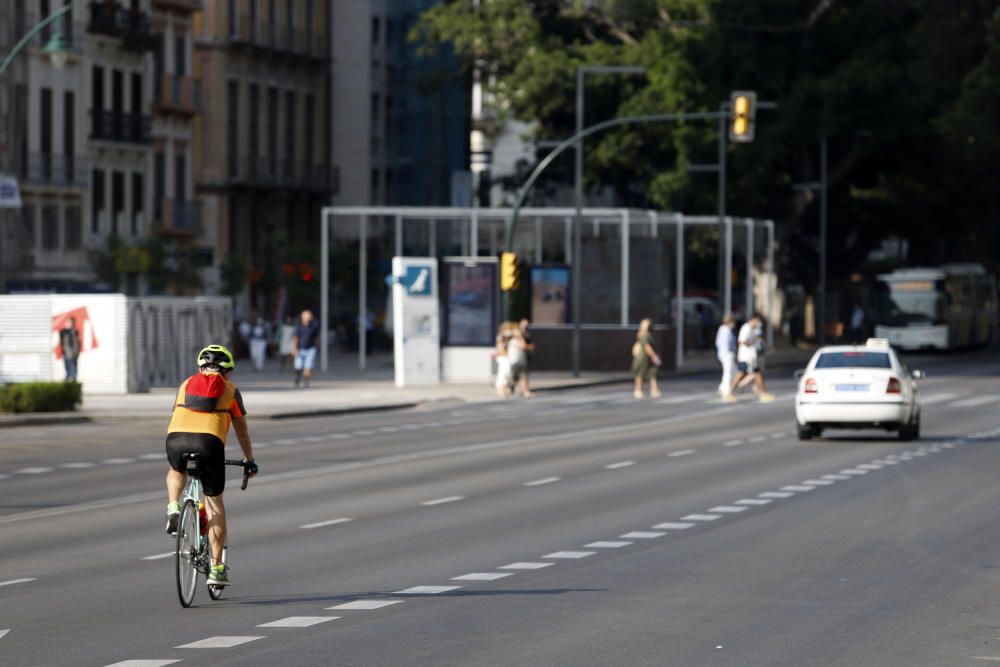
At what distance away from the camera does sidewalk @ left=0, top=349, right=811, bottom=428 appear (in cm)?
3978

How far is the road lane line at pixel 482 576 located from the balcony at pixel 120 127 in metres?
58.8

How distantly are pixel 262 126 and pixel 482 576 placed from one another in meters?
69.4

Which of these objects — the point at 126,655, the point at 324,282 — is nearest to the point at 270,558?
the point at 126,655

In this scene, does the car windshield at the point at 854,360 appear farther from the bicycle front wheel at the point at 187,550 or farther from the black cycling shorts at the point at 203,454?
the bicycle front wheel at the point at 187,550

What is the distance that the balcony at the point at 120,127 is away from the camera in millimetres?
73000

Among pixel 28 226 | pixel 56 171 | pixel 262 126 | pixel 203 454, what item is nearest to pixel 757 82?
pixel 262 126

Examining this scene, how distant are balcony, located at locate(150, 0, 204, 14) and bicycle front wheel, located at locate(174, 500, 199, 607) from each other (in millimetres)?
63893

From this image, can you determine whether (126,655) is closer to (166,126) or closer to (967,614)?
(967,614)

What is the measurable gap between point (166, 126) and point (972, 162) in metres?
26.6

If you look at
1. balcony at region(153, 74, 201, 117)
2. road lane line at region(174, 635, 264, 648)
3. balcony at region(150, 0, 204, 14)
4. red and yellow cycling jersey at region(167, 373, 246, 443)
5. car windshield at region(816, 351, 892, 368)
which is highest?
balcony at region(150, 0, 204, 14)

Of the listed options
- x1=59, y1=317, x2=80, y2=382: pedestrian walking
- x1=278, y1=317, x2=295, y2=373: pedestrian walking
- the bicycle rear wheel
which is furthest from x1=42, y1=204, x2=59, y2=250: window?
the bicycle rear wheel

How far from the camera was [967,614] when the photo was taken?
1333 centimetres

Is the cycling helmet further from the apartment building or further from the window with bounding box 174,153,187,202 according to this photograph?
the window with bounding box 174,153,187,202

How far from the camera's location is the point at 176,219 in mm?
77125
